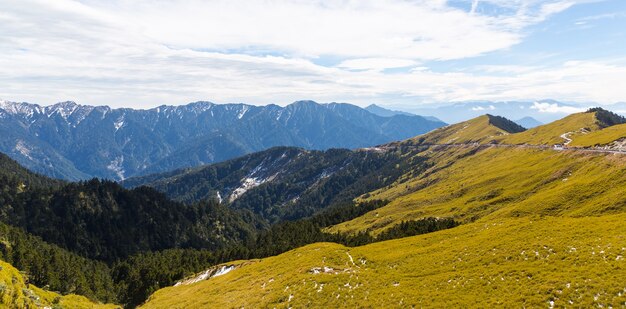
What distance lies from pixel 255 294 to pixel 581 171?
14874cm

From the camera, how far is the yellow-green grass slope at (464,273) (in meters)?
44.1

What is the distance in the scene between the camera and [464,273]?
53906 mm

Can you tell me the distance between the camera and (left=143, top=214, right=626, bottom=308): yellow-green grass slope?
44062mm

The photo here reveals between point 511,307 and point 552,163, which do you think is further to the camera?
point 552,163

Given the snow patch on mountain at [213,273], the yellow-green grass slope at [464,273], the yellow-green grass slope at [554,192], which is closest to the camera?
the yellow-green grass slope at [464,273]

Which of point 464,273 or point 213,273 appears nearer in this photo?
point 464,273

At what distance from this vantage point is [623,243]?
49.6 meters

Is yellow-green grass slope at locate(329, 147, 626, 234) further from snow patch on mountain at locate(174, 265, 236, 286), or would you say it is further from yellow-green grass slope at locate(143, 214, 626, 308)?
snow patch on mountain at locate(174, 265, 236, 286)

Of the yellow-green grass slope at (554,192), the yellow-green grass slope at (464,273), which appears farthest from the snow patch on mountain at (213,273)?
the yellow-green grass slope at (554,192)

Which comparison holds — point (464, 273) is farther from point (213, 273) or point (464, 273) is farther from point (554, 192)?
point (554, 192)

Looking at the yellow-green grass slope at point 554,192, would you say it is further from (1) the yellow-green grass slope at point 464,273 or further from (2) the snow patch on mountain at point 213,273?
(2) the snow patch on mountain at point 213,273

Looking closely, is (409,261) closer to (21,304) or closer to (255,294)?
(255,294)

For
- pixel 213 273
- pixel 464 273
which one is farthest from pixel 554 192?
pixel 213 273

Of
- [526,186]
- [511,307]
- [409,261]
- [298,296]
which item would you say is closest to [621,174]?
[526,186]
